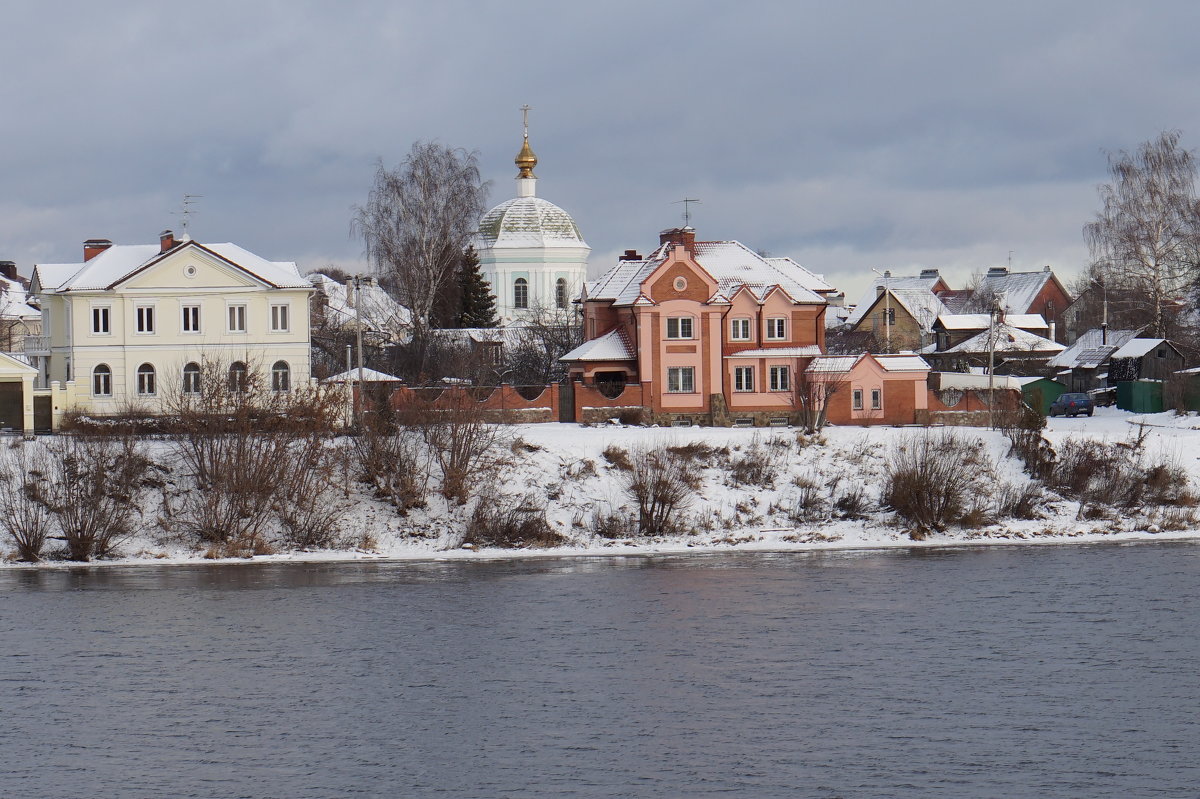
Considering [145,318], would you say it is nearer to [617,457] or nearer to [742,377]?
[617,457]

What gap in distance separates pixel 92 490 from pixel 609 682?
2112 centimetres

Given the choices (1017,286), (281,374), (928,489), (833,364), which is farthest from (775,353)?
(1017,286)

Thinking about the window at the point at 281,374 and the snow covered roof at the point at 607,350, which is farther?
the snow covered roof at the point at 607,350

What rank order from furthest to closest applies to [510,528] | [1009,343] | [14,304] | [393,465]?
1. [14,304]
2. [1009,343]
3. [393,465]
4. [510,528]

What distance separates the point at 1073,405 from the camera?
63781mm

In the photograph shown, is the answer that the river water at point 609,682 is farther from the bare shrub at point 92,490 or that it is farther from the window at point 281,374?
the window at point 281,374

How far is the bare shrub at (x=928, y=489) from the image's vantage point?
4309 cm

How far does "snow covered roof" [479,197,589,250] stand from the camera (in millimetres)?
84688

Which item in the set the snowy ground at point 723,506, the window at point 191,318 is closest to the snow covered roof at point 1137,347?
the snowy ground at point 723,506

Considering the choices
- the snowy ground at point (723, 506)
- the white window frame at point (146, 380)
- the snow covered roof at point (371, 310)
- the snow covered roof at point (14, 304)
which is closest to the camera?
the snowy ground at point (723, 506)

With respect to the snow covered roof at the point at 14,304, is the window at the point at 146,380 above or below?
below

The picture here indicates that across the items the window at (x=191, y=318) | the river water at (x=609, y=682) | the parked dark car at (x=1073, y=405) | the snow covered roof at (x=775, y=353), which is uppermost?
the window at (x=191, y=318)

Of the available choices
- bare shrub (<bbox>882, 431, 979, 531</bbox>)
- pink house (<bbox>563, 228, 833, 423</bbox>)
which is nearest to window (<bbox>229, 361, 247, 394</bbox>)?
pink house (<bbox>563, 228, 833, 423</bbox>)

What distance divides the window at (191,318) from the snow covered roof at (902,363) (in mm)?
24445
